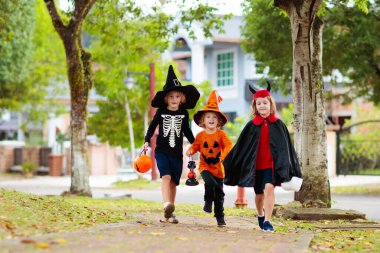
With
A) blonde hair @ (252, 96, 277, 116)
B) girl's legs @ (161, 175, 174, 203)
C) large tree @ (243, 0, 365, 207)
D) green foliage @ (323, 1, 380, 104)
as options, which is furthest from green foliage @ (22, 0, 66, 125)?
blonde hair @ (252, 96, 277, 116)

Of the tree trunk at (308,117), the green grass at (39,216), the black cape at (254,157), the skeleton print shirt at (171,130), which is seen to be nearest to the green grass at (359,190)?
the tree trunk at (308,117)

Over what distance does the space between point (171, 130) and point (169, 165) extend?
1.49 feet

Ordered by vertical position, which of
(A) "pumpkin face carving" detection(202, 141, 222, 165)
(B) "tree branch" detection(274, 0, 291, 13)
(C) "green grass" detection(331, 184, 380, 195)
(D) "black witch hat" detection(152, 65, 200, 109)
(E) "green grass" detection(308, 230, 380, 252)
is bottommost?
(E) "green grass" detection(308, 230, 380, 252)

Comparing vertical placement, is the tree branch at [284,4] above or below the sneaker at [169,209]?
above

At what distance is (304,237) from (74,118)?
10.3 m

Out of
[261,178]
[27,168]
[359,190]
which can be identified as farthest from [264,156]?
[27,168]

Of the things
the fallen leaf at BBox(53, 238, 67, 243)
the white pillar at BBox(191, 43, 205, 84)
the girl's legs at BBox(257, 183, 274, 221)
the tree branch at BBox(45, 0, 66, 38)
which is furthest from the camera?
the white pillar at BBox(191, 43, 205, 84)

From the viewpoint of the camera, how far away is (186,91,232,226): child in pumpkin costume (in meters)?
10.2

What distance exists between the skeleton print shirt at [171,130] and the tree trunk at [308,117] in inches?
135

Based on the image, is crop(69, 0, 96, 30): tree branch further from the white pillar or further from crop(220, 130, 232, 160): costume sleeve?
the white pillar

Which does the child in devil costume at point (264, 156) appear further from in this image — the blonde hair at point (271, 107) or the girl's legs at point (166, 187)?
the girl's legs at point (166, 187)

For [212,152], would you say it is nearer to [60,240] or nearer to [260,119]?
[260,119]

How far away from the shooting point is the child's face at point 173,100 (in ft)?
34.1

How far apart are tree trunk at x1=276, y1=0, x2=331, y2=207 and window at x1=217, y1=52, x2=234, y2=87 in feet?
93.4
